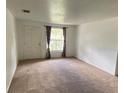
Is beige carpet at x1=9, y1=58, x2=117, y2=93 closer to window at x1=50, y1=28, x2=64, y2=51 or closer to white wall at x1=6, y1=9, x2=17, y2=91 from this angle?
white wall at x1=6, y1=9, x2=17, y2=91

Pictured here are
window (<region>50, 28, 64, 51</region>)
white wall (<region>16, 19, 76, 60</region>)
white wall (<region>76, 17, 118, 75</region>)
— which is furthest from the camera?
window (<region>50, 28, 64, 51</region>)

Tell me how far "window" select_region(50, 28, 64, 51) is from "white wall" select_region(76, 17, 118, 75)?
53.2 inches

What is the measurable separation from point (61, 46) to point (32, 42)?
190 centimetres

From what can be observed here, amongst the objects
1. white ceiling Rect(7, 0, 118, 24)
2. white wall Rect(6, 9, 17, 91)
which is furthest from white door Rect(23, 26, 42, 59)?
white ceiling Rect(7, 0, 118, 24)

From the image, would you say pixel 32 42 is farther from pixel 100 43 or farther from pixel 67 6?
pixel 67 6

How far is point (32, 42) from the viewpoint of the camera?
6344 mm

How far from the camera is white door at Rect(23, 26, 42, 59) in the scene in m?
6.19

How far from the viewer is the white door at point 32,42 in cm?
619

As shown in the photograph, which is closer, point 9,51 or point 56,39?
point 9,51

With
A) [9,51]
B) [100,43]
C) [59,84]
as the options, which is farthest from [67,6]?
[100,43]

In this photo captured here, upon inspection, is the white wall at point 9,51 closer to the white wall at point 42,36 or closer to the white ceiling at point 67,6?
the white ceiling at point 67,6

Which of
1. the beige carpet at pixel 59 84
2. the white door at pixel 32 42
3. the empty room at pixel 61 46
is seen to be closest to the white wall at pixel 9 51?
the empty room at pixel 61 46
